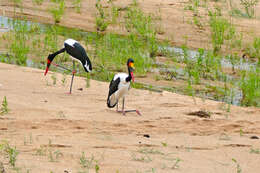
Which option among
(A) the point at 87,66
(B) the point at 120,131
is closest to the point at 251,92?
(A) the point at 87,66

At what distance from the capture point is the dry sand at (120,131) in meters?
5.09

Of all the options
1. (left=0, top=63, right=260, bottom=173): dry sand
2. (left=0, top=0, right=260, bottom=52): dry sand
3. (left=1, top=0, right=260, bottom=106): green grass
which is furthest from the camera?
(left=0, top=0, right=260, bottom=52): dry sand

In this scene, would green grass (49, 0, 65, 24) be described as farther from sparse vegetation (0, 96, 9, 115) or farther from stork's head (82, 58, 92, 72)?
sparse vegetation (0, 96, 9, 115)

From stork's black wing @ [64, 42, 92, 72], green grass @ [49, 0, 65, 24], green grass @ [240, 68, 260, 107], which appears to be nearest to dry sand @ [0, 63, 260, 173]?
stork's black wing @ [64, 42, 92, 72]

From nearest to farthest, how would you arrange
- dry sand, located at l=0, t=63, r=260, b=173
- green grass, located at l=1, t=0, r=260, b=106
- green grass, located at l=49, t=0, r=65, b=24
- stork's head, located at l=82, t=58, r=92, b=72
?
1. dry sand, located at l=0, t=63, r=260, b=173
2. stork's head, located at l=82, t=58, r=92, b=72
3. green grass, located at l=1, t=0, r=260, b=106
4. green grass, located at l=49, t=0, r=65, b=24

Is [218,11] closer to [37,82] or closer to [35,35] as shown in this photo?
[35,35]

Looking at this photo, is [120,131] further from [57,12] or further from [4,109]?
[57,12]

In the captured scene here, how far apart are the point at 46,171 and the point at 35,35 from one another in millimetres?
8430

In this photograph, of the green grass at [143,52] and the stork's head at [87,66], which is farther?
the green grass at [143,52]

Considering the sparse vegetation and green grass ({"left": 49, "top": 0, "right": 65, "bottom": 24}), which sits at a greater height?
green grass ({"left": 49, "top": 0, "right": 65, "bottom": 24})

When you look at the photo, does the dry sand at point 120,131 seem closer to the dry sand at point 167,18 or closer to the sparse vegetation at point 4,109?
the sparse vegetation at point 4,109

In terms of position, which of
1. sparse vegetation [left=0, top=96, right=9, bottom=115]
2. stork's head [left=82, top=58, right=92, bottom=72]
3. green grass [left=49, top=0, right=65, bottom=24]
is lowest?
sparse vegetation [left=0, top=96, right=9, bottom=115]

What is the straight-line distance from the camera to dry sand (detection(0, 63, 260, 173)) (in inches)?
200

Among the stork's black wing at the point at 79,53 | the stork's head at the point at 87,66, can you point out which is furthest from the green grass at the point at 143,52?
the stork's black wing at the point at 79,53
